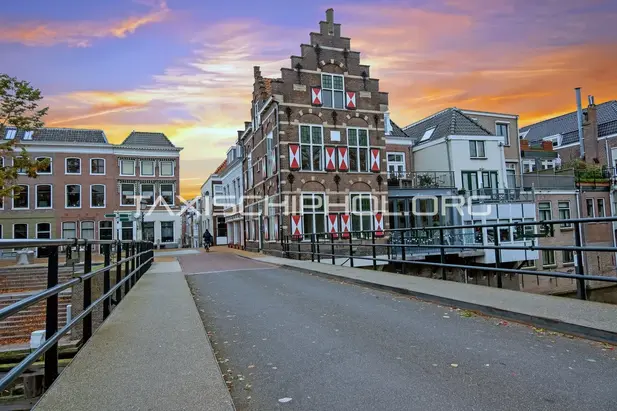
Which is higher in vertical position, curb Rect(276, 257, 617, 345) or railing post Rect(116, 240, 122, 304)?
railing post Rect(116, 240, 122, 304)

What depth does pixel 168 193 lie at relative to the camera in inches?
1671

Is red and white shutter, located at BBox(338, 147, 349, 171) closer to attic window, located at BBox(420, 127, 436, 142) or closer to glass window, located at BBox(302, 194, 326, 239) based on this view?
glass window, located at BBox(302, 194, 326, 239)

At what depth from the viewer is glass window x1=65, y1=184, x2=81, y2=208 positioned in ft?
125

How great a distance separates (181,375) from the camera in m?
3.78

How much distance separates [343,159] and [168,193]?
23555 millimetres

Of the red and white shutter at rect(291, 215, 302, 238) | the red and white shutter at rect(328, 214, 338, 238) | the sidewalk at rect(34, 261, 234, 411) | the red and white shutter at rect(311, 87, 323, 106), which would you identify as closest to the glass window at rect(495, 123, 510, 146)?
the red and white shutter at rect(311, 87, 323, 106)

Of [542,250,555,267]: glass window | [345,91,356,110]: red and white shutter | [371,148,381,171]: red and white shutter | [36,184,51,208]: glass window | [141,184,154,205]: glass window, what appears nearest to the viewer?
[345,91,356,110]: red and white shutter

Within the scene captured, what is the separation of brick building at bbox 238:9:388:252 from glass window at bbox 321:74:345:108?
0.06m

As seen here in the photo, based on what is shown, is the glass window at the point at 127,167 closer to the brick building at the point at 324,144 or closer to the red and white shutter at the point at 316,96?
the brick building at the point at 324,144

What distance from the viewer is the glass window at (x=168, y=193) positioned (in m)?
42.2

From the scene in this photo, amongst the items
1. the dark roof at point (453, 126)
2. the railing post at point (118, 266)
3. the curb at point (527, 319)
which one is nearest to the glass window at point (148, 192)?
the dark roof at point (453, 126)

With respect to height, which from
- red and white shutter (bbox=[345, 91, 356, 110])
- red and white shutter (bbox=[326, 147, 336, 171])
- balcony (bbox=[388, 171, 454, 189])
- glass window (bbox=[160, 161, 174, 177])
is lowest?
balcony (bbox=[388, 171, 454, 189])

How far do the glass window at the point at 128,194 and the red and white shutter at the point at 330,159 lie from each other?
23846 mm

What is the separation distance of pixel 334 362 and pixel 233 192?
37171 mm
